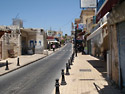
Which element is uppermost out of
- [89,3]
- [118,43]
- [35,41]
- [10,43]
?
[89,3]

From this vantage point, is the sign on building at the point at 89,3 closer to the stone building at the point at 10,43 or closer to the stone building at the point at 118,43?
the stone building at the point at 10,43

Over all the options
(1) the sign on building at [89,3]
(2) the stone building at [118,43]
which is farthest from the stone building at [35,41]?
(2) the stone building at [118,43]

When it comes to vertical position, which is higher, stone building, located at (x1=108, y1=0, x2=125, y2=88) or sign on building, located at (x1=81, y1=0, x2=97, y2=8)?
sign on building, located at (x1=81, y1=0, x2=97, y2=8)

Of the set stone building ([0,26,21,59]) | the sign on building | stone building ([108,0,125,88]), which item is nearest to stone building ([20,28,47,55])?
stone building ([0,26,21,59])

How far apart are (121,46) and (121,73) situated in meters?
1.07

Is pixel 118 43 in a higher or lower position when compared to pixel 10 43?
Result: lower

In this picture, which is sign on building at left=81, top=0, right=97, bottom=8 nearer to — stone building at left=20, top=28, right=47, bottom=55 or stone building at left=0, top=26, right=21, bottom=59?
stone building at left=0, top=26, right=21, bottom=59

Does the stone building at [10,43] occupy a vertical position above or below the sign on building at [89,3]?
below

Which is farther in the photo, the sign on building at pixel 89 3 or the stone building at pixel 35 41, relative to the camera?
the stone building at pixel 35 41

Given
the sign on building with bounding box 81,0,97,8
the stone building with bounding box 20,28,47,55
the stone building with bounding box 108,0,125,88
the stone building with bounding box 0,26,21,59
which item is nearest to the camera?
the stone building with bounding box 108,0,125,88

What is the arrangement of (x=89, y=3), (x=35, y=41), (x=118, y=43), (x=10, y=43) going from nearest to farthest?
(x=118, y=43) < (x=89, y=3) < (x=10, y=43) < (x=35, y=41)

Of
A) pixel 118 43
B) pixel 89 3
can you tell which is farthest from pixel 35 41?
pixel 118 43

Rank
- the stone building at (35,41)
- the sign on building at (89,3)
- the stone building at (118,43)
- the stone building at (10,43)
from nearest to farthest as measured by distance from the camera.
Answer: the stone building at (118,43) → the sign on building at (89,3) → the stone building at (10,43) → the stone building at (35,41)

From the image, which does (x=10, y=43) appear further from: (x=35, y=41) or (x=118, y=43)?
(x=118, y=43)
